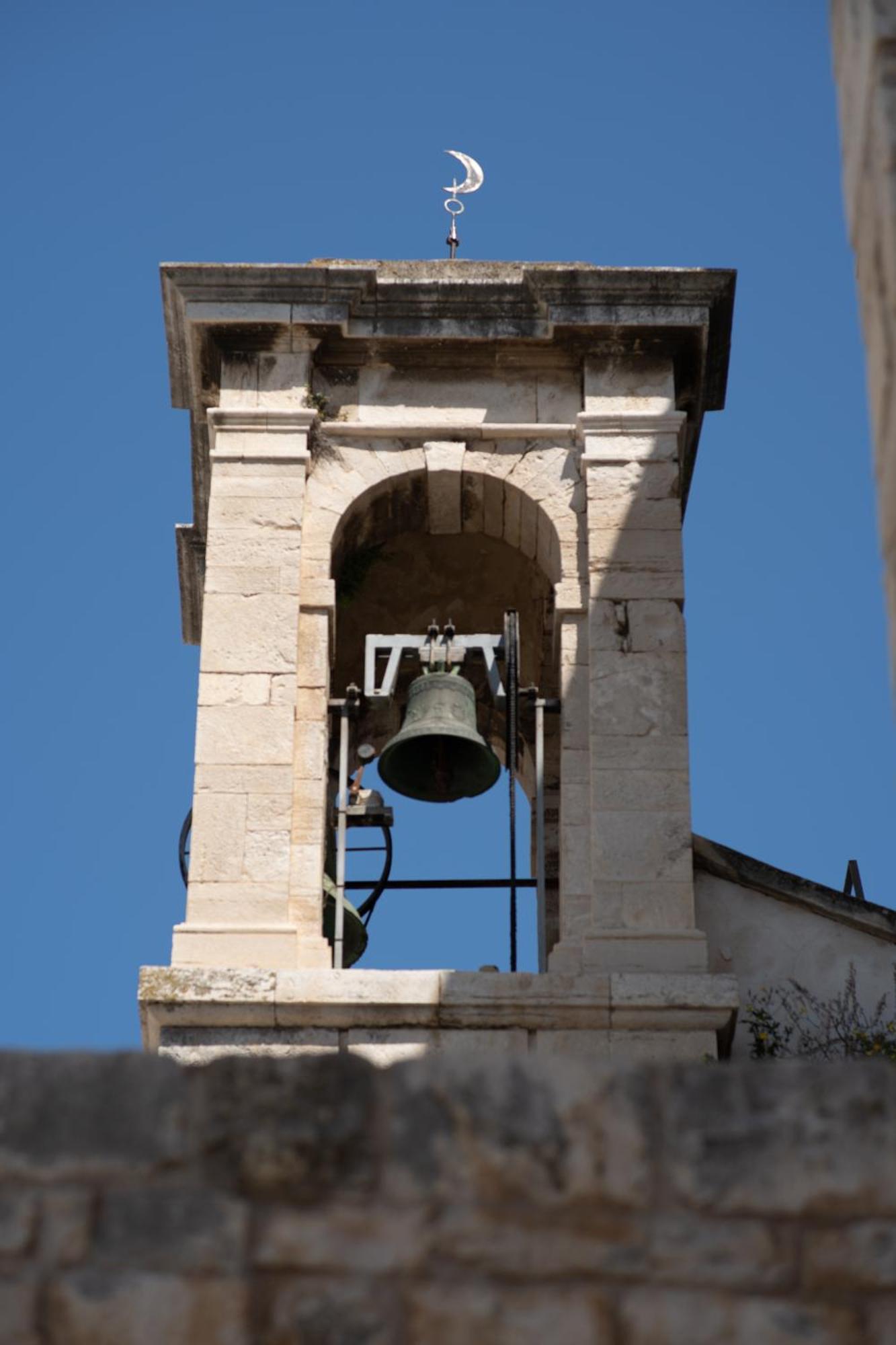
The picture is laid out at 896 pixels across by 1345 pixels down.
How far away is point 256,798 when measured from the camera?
10.3 m

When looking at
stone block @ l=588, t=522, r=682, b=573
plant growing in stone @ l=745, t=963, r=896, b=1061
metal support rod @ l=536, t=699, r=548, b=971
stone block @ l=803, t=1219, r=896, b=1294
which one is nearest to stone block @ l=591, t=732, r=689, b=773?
metal support rod @ l=536, t=699, r=548, b=971

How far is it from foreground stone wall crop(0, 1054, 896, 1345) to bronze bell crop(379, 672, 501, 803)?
19.8 feet

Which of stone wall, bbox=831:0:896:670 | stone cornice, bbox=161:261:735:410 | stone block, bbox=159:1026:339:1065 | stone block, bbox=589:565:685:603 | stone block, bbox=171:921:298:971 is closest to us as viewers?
stone wall, bbox=831:0:896:670

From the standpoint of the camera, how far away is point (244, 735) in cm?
1049

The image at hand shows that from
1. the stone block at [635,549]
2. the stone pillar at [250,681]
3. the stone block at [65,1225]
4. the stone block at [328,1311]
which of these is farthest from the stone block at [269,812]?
the stone block at [328,1311]

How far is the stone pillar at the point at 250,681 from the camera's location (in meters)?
9.97

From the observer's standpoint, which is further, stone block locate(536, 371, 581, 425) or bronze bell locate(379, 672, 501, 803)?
stone block locate(536, 371, 581, 425)

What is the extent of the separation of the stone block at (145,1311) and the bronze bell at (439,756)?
6.15 metres

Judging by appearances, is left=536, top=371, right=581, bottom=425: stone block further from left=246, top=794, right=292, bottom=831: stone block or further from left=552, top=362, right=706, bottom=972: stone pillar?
left=246, top=794, right=292, bottom=831: stone block

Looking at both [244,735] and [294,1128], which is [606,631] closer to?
[244,735]

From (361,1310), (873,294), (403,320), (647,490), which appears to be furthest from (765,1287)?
(403,320)

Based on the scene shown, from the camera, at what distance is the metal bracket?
10711 mm

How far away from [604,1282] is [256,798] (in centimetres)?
617

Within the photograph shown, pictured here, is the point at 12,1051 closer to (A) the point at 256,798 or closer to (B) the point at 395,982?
(B) the point at 395,982
